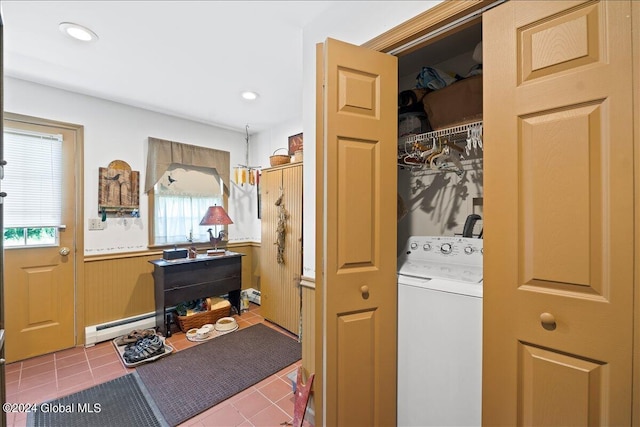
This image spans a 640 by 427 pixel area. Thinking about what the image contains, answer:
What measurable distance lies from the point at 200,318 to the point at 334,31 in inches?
119

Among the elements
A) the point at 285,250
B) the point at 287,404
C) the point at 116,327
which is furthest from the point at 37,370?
the point at 285,250

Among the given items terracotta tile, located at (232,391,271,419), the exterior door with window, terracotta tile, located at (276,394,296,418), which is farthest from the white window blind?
terracotta tile, located at (276,394,296,418)

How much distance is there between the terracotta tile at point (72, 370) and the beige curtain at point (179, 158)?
5.68 feet

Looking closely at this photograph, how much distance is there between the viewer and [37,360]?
7.87 ft

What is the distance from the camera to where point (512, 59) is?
3.14 ft

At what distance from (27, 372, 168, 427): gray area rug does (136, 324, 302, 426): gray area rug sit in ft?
0.23

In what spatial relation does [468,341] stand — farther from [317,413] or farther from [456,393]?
[317,413]

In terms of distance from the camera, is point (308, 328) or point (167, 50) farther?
point (167, 50)

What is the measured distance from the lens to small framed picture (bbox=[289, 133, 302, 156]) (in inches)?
129

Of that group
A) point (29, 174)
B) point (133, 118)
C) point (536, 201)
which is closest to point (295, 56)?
point (536, 201)

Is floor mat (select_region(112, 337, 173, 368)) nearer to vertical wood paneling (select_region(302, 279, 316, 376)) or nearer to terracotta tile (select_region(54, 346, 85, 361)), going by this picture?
terracotta tile (select_region(54, 346, 85, 361))

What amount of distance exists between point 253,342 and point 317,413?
1.65 meters

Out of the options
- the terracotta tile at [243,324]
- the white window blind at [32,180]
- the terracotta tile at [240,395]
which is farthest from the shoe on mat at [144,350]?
the white window blind at [32,180]

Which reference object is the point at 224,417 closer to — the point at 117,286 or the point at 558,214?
the point at 117,286
